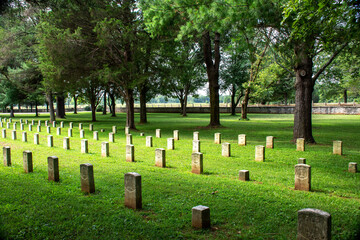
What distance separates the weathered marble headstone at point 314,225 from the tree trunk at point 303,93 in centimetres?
1081

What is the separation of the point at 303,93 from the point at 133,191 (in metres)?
10.9

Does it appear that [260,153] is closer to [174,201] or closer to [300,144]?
[300,144]

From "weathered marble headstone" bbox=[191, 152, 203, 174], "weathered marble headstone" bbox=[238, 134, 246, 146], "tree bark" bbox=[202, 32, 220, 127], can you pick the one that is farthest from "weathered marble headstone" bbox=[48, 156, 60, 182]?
"tree bark" bbox=[202, 32, 220, 127]

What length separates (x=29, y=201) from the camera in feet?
17.8

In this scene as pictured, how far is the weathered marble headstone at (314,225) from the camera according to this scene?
10.9ft

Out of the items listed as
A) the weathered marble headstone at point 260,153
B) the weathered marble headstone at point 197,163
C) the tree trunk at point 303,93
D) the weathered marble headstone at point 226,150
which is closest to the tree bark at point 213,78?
the tree trunk at point 303,93

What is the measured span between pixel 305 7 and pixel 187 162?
6.07m

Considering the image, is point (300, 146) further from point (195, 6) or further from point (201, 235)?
point (201, 235)

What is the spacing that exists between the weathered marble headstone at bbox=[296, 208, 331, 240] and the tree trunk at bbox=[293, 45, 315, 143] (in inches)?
426

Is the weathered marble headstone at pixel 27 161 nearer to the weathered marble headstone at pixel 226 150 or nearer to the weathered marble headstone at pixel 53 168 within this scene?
the weathered marble headstone at pixel 53 168

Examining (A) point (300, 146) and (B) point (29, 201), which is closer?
(B) point (29, 201)

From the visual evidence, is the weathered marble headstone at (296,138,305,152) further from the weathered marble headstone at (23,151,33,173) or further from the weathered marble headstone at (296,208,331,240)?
the weathered marble headstone at (23,151,33,173)

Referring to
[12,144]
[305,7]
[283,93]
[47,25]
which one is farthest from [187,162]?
[283,93]

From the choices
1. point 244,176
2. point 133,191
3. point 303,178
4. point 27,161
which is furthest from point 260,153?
point 27,161
